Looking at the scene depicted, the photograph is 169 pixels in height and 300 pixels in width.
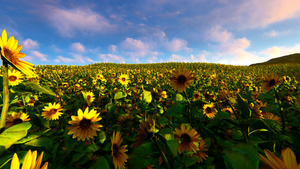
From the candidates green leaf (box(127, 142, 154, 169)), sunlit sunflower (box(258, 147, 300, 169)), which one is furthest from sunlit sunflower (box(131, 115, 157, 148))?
sunlit sunflower (box(258, 147, 300, 169))

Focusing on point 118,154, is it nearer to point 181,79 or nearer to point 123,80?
point 181,79

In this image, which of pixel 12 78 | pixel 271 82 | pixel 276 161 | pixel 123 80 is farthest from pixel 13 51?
pixel 123 80

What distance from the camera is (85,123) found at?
122 centimetres

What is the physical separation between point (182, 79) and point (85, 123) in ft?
4.07

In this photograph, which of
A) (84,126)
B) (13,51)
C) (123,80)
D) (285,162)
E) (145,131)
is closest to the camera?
(285,162)

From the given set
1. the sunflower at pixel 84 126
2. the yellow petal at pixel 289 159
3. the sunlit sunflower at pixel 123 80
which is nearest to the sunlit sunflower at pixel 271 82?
the yellow petal at pixel 289 159

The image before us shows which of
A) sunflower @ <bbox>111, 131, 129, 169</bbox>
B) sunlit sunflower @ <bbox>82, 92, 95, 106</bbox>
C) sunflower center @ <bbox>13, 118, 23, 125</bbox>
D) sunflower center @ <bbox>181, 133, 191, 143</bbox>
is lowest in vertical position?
sunflower @ <bbox>111, 131, 129, 169</bbox>

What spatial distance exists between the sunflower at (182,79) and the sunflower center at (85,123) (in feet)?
3.52

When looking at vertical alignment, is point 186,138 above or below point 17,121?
below

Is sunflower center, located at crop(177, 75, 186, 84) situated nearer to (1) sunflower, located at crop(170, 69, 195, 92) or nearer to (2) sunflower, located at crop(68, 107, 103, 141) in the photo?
(1) sunflower, located at crop(170, 69, 195, 92)

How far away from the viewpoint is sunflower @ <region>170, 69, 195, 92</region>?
5.46ft

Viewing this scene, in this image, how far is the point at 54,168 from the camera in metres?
0.83

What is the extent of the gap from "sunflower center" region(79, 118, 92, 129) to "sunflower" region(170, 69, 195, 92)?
107 cm

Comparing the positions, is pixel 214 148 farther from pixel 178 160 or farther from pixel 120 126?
pixel 120 126
